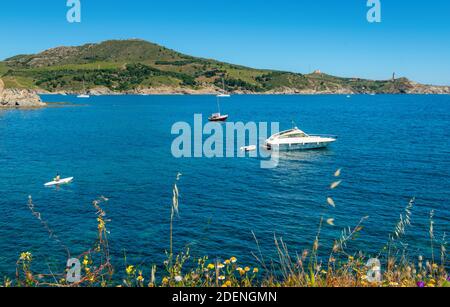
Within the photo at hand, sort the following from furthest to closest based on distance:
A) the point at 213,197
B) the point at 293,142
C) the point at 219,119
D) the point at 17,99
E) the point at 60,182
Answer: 1. the point at 17,99
2. the point at 219,119
3. the point at 293,142
4. the point at 60,182
5. the point at 213,197

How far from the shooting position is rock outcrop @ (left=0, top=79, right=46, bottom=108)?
18700 centimetres

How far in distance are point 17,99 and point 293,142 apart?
163725mm

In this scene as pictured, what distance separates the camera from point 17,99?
191 meters

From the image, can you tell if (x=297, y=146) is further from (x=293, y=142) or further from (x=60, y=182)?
(x=60, y=182)

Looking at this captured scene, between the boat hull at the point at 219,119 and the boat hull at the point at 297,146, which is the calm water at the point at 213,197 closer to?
the boat hull at the point at 297,146

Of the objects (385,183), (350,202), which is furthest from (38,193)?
(385,183)

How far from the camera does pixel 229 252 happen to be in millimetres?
29719

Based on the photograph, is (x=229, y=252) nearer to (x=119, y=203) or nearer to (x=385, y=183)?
(x=119, y=203)

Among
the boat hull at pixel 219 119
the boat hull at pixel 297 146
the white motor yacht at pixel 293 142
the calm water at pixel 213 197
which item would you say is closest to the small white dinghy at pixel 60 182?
the calm water at pixel 213 197

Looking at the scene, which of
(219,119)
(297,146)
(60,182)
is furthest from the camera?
(219,119)

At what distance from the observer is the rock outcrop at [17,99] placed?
7362 inches

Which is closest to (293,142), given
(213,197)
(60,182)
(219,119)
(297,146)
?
(297,146)

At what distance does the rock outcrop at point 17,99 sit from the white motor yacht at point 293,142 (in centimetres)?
15862

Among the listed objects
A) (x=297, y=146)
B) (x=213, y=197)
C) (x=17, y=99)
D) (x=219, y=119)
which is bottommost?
(x=213, y=197)
